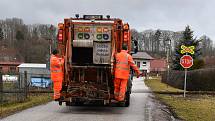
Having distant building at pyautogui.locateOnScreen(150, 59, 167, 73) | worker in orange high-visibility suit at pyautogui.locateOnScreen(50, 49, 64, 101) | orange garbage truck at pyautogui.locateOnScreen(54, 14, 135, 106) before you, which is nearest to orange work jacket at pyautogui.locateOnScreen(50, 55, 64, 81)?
worker in orange high-visibility suit at pyautogui.locateOnScreen(50, 49, 64, 101)

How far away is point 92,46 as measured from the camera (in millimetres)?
13516

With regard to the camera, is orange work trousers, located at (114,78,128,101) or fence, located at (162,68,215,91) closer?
orange work trousers, located at (114,78,128,101)

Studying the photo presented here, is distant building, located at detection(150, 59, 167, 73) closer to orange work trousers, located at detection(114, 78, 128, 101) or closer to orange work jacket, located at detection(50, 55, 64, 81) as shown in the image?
orange work trousers, located at detection(114, 78, 128, 101)

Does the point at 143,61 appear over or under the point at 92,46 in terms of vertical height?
over

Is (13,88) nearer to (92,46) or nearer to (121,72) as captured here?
(92,46)

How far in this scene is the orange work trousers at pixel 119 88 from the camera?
13.1 m

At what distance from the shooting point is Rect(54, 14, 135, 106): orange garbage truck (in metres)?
13.3

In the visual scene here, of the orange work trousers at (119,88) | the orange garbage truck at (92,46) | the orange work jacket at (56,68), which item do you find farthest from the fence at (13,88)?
the orange work trousers at (119,88)

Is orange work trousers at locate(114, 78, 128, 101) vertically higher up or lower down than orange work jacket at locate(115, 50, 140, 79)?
lower down

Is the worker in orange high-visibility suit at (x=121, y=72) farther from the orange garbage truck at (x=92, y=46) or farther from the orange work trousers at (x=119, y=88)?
the orange garbage truck at (x=92, y=46)

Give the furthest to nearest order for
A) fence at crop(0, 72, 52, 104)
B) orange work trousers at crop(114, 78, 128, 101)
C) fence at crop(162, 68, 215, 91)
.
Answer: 1. fence at crop(162, 68, 215, 91)
2. fence at crop(0, 72, 52, 104)
3. orange work trousers at crop(114, 78, 128, 101)

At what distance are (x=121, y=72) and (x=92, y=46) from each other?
4.67 feet

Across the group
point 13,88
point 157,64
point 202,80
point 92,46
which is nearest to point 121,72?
point 92,46

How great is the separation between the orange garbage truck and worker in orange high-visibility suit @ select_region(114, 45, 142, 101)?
0.78ft
